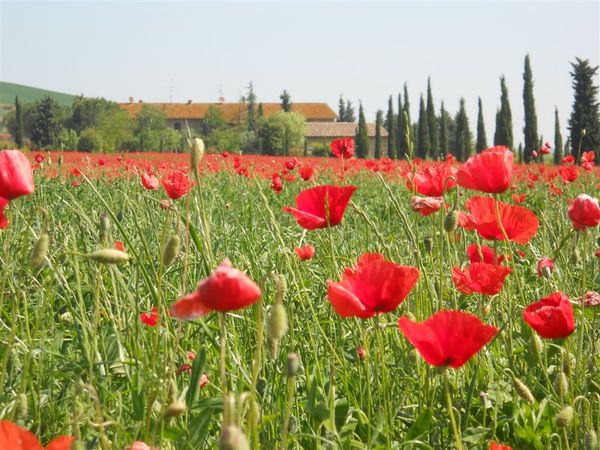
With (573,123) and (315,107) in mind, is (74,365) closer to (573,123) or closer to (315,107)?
(573,123)

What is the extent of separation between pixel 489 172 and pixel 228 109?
235 ft

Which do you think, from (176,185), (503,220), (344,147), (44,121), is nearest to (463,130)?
(44,121)

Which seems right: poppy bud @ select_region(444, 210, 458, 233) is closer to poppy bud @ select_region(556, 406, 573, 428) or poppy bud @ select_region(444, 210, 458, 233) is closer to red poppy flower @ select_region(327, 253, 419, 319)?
red poppy flower @ select_region(327, 253, 419, 319)

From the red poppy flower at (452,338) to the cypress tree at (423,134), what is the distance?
39.7m

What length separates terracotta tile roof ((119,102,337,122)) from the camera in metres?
69.9

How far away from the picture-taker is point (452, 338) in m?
0.92

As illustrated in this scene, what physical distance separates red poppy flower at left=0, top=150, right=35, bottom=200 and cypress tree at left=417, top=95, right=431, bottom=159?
1561 inches

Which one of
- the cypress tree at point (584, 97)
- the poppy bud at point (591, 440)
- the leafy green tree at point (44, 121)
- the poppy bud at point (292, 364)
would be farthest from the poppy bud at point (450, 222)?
the leafy green tree at point (44, 121)

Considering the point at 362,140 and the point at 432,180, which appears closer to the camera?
the point at 432,180

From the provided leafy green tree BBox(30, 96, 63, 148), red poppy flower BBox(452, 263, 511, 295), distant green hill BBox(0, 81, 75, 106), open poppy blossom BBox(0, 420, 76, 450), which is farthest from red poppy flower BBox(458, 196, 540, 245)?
distant green hill BBox(0, 81, 75, 106)

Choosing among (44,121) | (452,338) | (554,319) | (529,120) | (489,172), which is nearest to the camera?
(452,338)

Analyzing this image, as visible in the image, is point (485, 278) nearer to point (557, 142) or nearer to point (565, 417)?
point (565, 417)

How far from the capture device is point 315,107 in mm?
80062

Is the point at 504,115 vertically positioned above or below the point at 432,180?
above
